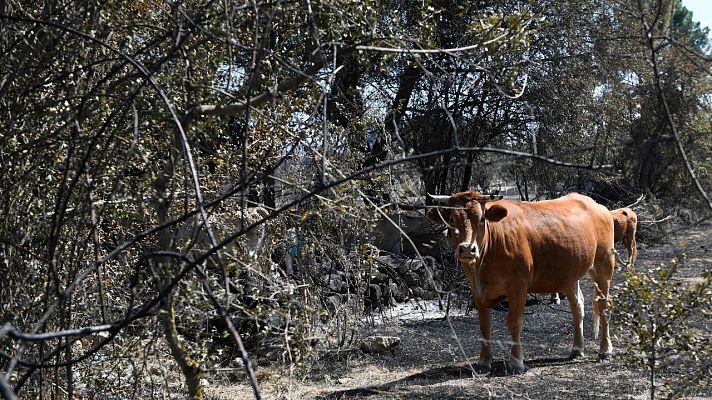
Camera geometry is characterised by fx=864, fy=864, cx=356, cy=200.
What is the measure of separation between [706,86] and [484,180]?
350 inches

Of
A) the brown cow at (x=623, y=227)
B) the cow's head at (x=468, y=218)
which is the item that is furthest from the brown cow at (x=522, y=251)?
the brown cow at (x=623, y=227)

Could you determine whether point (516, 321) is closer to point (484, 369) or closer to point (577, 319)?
point (484, 369)

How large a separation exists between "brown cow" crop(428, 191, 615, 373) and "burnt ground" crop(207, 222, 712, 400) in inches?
12.0

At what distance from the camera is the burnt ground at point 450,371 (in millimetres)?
7031

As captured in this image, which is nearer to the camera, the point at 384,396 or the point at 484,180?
the point at 384,396

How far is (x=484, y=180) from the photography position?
14.0 metres

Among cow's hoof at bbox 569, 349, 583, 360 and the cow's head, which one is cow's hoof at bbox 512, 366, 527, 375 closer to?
cow's hoof at bbox 569, 349, 583, 360

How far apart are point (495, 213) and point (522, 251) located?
2.23ft

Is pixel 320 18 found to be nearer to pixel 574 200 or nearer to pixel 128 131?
pixel 128 131

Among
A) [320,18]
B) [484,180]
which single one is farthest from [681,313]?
[484,180]

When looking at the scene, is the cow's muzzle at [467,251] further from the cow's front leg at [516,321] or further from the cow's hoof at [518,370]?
the cow's hoof at [518,370]

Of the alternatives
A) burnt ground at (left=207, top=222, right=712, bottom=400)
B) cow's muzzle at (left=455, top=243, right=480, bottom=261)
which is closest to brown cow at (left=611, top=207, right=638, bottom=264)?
burnt ground at (left=207, top=222, right=712, bottom=400)

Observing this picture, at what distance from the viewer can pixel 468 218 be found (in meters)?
7.33

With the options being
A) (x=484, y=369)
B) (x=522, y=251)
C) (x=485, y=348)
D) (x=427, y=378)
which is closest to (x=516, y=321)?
(x=485, y=348)
